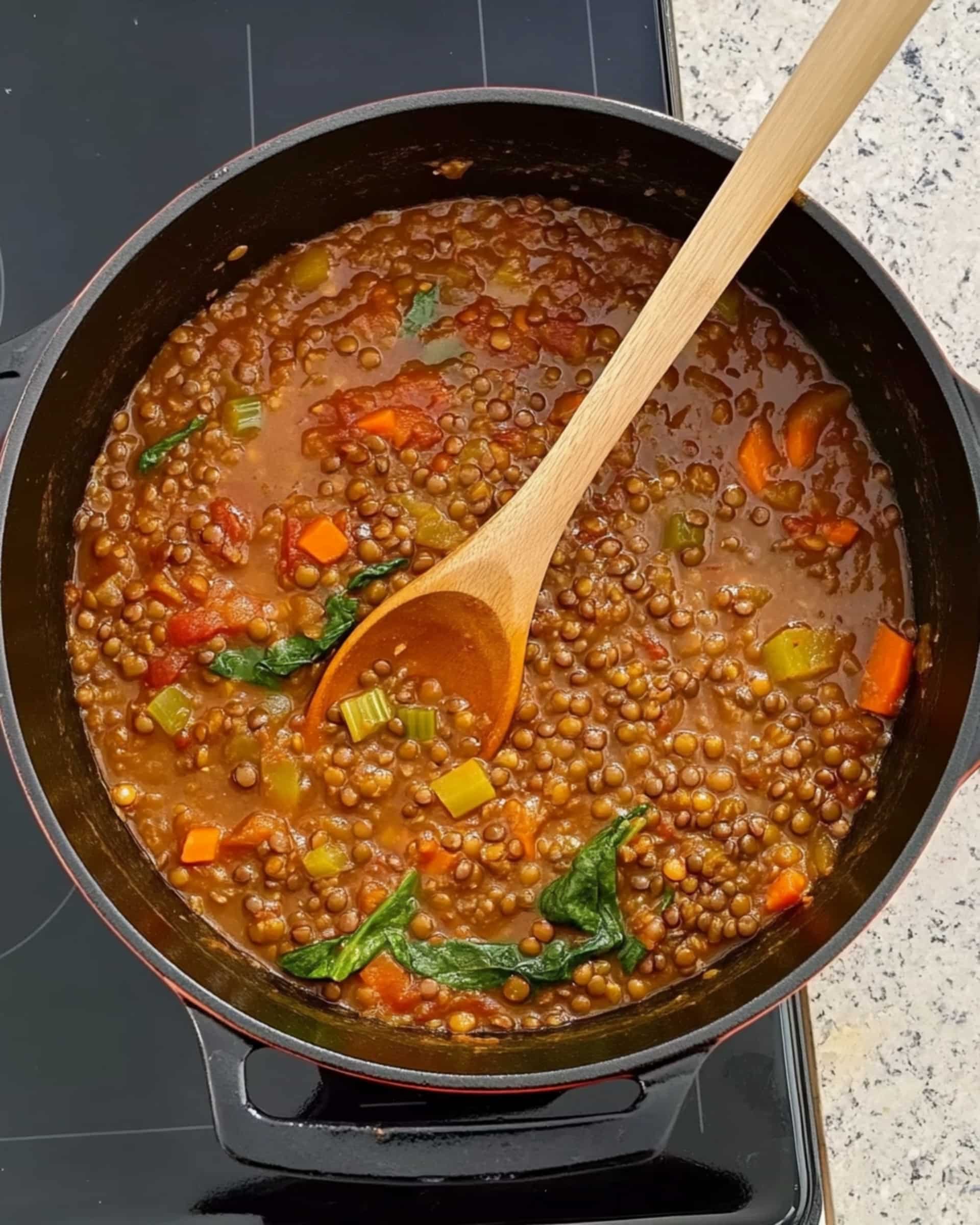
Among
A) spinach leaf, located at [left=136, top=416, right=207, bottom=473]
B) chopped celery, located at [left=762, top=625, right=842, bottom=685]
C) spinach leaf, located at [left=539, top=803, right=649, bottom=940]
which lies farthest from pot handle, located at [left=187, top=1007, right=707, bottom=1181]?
spinach leaf, located at [left=136, top=416, right=207, bottom=473]

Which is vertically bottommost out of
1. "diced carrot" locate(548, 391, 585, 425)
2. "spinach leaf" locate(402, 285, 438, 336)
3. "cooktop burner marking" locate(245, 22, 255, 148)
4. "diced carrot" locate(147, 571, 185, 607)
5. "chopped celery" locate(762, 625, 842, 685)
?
"chopped celery" locate(762, 625, 842, 685)

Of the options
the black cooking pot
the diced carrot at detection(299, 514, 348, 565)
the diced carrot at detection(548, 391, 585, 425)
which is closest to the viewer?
the black cooking pot

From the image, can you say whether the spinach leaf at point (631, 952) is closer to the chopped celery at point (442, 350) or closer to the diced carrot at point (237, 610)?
the diced carrot at point (237, 610)

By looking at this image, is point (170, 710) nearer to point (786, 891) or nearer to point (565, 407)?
point (565, 407)

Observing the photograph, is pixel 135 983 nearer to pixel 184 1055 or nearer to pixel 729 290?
pixel 184 1055

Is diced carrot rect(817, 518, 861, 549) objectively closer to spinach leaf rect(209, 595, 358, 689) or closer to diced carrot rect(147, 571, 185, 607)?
spinach leaf rect(209, 595, 358, 689)

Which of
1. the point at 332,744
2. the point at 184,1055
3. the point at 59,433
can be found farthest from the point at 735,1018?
the point at 59,433

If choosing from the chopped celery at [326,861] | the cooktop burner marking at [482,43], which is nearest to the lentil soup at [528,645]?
the chopped celery at [326,861]
